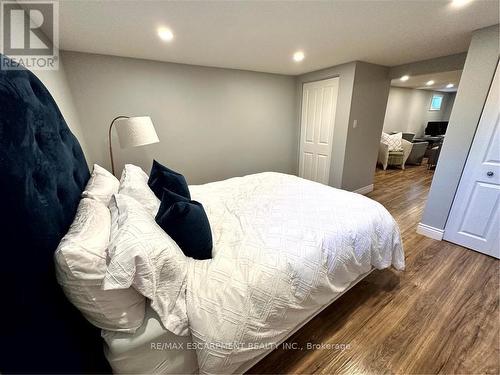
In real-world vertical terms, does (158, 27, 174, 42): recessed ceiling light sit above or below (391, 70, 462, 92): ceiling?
below

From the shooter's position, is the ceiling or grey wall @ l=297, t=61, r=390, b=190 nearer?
grey wall @ l=297, t=61, r=390, b=190

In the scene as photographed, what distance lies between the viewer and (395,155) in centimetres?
538

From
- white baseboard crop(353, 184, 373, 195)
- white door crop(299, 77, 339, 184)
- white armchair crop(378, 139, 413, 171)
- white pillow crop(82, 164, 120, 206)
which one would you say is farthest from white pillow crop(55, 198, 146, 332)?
white armchair crop(378, 139, 413, 171)

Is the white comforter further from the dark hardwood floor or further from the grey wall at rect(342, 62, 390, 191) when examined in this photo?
the grey wall at rect(342, 62, 390, 191)

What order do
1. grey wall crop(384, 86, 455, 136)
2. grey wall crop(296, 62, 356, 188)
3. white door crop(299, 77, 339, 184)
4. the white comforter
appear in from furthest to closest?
1. grey wall crop(384, 86, 455, 136)
2. white door crop(299, 77, 339, 184)
3. grey wall crop(296, 62, 356, 188)
4. the white comforter

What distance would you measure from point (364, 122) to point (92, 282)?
3.88m

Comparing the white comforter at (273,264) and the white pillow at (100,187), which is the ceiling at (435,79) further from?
the white pillow at (100,187)

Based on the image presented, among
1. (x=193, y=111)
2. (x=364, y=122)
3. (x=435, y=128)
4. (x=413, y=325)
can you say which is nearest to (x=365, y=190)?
(x=364, y=122)

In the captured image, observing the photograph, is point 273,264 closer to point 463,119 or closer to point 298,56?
point 463,119

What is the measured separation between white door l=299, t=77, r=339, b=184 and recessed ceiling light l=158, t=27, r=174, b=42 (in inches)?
97.2

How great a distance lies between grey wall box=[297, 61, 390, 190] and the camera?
10.0 ft

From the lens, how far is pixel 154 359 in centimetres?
90

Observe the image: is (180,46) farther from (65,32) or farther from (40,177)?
(40,177)

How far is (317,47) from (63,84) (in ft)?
8.97
